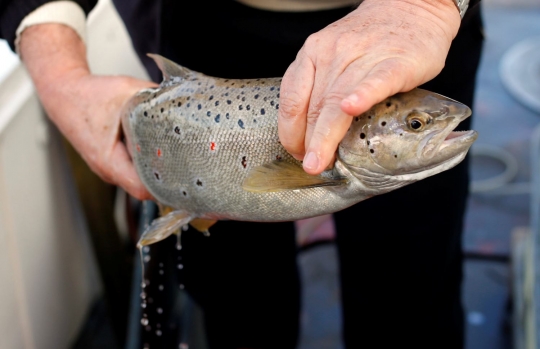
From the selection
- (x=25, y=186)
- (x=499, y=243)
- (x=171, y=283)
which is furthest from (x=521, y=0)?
(x=25, y=186)

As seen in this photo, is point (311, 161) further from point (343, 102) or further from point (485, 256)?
point (485, 256)

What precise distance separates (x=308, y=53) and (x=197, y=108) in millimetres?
236

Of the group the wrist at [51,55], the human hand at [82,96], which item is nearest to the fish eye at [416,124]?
→ the human hand at [82,96]

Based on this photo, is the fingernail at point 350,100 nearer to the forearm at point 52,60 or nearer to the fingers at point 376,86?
the fingers at point 376,86

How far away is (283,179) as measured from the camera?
812 millimetres

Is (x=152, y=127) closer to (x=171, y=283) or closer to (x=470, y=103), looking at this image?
(x=470, y=103)

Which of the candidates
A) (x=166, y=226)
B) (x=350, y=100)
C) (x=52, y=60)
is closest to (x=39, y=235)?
(x=52, y=60)

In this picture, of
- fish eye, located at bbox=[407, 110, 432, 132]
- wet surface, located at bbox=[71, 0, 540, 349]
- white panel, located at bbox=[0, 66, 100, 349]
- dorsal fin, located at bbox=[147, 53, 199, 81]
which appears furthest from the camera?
wet surface, located at bbox=[71, 0, 540, 349]

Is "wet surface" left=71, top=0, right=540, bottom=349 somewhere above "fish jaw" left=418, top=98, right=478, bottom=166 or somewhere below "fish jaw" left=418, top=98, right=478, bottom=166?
below

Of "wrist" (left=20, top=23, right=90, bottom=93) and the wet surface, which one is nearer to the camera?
"wrist" (left=20, top=23, right=90, bottom=93)

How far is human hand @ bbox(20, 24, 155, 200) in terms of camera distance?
1041 millimetres

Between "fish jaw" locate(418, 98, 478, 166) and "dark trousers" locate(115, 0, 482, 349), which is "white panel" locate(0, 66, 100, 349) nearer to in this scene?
"dark trousers" locate(115, 0, 482, 349)

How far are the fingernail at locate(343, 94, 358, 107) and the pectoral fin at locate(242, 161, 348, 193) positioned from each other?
19 cm

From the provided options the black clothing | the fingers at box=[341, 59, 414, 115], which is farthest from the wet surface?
the fingers at box=[341, 59, 414, 115]
